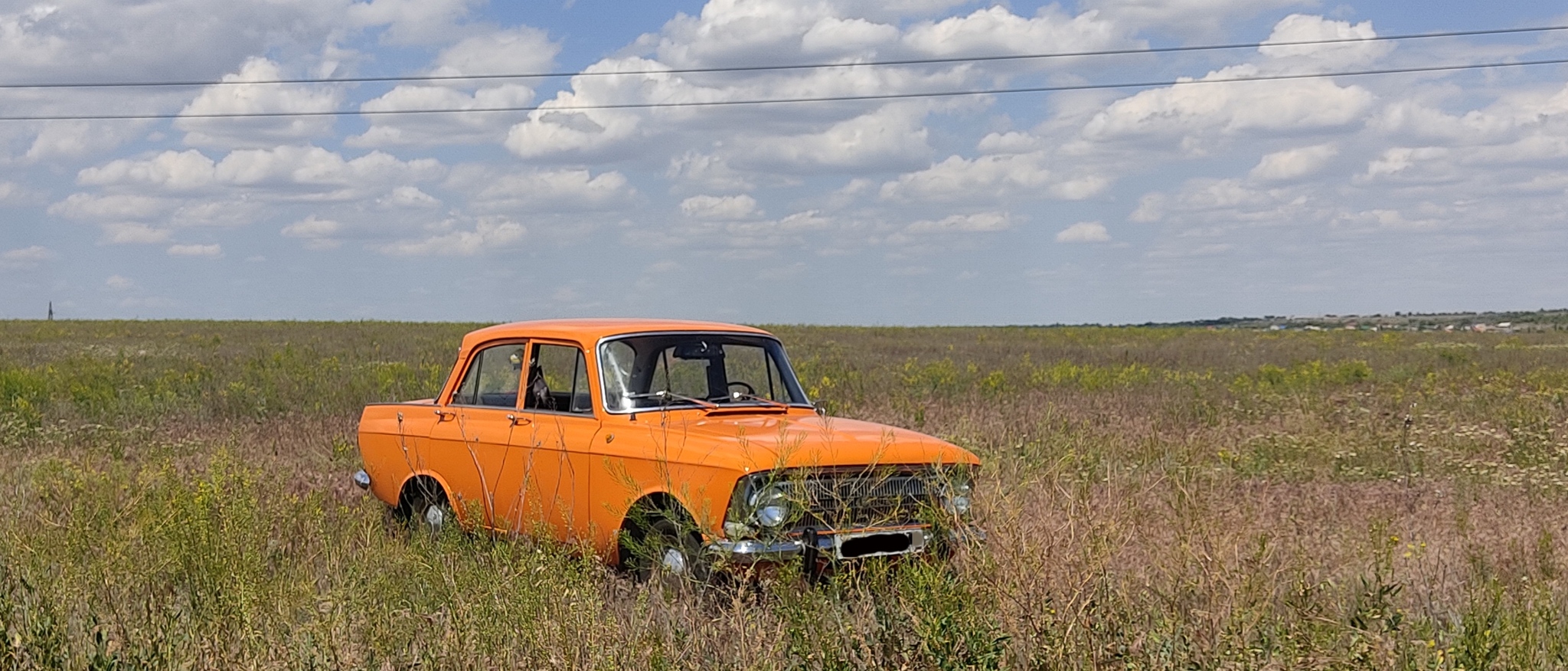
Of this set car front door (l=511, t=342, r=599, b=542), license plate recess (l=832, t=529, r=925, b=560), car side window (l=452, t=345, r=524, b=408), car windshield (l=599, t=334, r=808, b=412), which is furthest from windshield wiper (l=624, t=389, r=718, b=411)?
license plate recess (l=832, t=529, r=925, b=560)

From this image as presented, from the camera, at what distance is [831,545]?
22.3 ft

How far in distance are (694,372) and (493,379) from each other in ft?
4.55

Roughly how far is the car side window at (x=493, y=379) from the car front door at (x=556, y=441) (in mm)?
227

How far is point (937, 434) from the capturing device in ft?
47.8

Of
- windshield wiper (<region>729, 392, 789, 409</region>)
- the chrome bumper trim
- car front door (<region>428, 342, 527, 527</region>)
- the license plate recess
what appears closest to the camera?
the chrome bumper trim

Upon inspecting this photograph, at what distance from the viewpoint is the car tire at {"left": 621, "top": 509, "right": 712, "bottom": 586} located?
22.5 ft

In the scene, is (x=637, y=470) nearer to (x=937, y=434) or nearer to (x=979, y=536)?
(x=979, y=536)

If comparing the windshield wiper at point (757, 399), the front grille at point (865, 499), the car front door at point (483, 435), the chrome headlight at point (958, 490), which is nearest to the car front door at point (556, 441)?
the car front door at point (483, 435)

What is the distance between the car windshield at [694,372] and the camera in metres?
8.26

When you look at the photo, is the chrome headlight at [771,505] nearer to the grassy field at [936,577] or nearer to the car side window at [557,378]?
the grassy field at [936,577]

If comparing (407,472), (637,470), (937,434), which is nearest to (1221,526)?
(637,470)

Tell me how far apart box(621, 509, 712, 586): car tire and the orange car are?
0.02m

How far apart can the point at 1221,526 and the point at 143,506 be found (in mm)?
6048

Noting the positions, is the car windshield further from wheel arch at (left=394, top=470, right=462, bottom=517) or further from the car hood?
wheel arch at (left=394, top=470, right=462, bottom=517)
